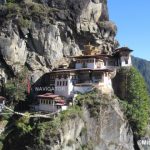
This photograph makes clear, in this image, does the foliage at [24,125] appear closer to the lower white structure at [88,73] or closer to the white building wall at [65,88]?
the lower white structure at [88,73]

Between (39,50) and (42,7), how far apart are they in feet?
23.0

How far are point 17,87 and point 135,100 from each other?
16.6m

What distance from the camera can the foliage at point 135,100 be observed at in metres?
55.0

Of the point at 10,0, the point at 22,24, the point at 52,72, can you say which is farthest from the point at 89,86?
the point at 10,0

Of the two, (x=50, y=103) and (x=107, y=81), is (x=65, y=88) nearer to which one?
(x=50, y=103)

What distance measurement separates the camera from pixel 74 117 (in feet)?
163

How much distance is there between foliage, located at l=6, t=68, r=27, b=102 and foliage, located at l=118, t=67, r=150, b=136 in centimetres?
1389

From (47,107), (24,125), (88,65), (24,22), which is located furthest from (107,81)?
(24,22)

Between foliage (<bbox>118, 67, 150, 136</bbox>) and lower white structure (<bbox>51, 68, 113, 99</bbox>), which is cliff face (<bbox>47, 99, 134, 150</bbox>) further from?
lower white structure (<bbox>51, 68, 113, 99</bbox>)

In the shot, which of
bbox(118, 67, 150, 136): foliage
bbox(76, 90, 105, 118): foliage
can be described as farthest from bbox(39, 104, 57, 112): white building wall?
bbox(118, 67, 150, 136): foliage

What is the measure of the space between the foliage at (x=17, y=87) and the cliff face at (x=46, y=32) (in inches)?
47.5

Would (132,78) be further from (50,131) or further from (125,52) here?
(50,131)

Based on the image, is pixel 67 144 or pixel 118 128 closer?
pixel 67 144

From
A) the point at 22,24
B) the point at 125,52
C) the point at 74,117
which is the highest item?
the point at 22,24
